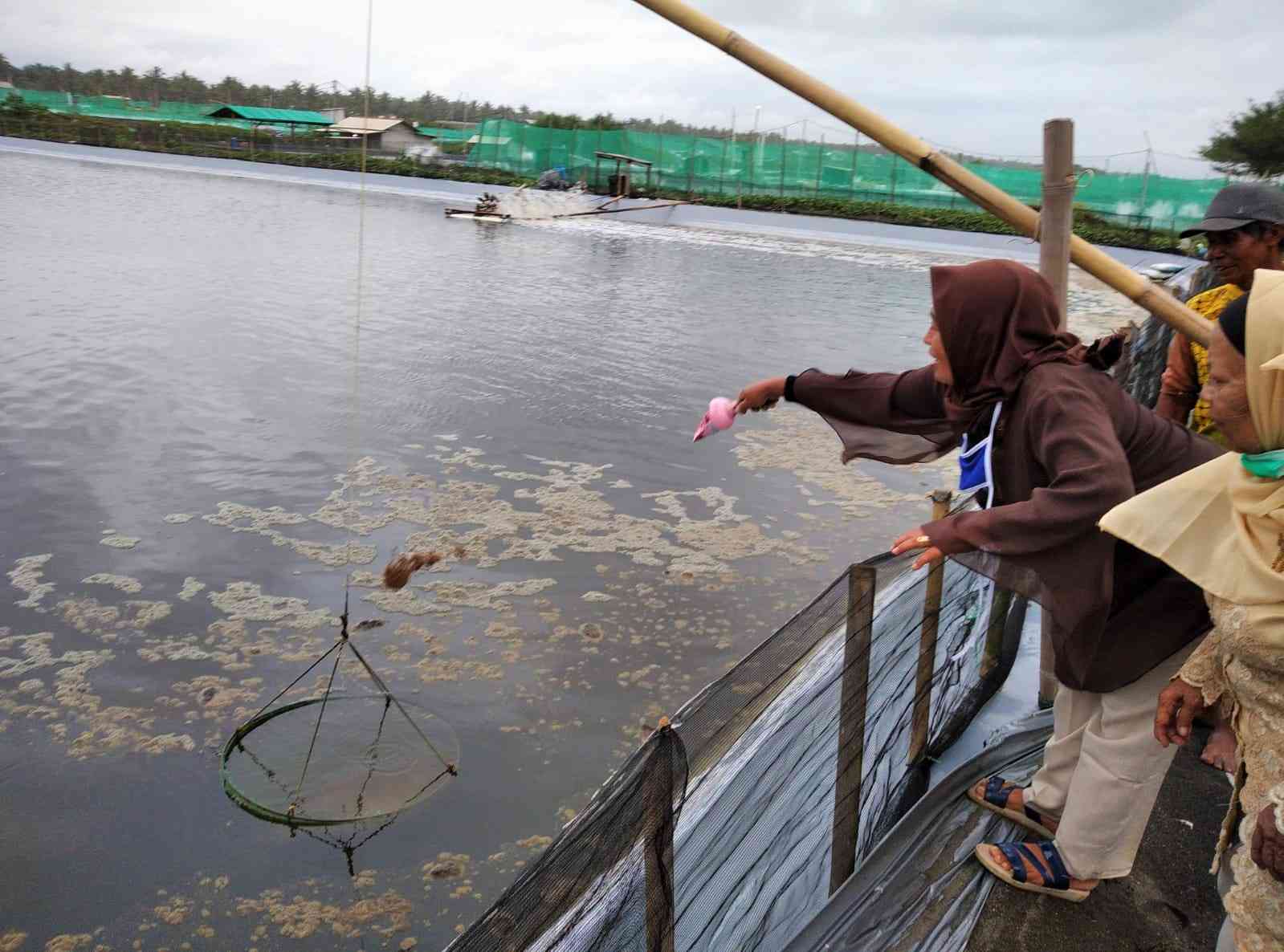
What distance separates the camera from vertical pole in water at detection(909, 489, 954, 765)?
2916 mm

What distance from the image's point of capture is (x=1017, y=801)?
2.79 m

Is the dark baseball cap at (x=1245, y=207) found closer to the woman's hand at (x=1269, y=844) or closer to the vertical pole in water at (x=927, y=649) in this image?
the vertical pole in water at (x=927, y=649)

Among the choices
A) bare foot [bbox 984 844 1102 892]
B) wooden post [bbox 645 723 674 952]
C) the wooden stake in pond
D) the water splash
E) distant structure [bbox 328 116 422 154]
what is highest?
distant structure [bbox 328 116 422 154]

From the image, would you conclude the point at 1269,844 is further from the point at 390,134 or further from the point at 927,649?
the point at 390,134

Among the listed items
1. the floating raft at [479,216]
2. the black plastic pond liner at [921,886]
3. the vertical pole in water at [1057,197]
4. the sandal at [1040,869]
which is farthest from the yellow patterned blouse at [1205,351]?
the floating raft at [479,216]

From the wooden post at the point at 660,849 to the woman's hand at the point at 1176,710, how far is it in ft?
3.39

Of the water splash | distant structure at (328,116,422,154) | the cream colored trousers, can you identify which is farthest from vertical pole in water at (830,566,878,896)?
distant structure at (328,116,422,154)

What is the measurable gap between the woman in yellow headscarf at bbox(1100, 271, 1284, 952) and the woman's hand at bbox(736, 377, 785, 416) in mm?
1175

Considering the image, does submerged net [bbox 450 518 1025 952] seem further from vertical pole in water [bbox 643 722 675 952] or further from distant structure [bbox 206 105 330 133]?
distant structure [bbox 206 105 330 133]

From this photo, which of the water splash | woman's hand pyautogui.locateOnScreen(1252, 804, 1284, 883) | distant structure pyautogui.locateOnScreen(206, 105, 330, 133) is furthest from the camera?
distant structure pyautogui.locateOnScreen(206, 105, 330, 133)

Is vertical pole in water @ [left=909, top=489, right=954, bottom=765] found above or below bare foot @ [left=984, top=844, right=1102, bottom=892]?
above

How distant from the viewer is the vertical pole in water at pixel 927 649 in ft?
9.57

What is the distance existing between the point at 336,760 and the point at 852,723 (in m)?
2.25

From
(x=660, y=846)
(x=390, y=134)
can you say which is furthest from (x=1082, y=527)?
(x=390, y=134)
